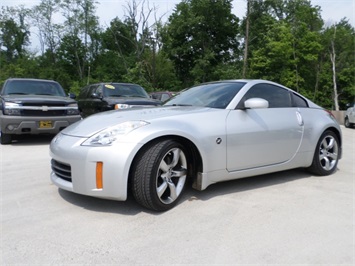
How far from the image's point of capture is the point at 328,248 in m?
2.39

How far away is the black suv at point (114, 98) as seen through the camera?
862 centimetres

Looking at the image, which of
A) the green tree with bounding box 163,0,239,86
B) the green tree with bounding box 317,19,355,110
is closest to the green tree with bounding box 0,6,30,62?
the green tree with bounding box 163,0,239,86

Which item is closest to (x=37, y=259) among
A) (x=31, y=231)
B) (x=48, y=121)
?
(x=31, y=231)

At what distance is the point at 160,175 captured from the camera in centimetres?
304

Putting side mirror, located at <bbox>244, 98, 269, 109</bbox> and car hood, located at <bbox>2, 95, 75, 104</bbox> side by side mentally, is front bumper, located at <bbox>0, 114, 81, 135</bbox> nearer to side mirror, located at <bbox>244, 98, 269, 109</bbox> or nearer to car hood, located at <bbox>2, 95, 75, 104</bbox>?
car hood, located at <bbox>2, 95, 75, 104</bbox>

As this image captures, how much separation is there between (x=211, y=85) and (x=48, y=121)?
426cm

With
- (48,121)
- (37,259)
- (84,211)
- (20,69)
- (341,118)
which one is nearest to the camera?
(37,259)

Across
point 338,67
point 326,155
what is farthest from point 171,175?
point 338,67

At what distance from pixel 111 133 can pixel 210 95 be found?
154cm

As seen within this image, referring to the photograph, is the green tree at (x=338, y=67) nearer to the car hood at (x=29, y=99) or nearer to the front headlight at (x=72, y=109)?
the front headlight at (x=72, y=109)

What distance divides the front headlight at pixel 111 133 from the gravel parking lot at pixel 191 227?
2.26 feet

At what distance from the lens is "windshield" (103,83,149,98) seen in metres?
9.44

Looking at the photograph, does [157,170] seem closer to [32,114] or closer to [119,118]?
[119,118]

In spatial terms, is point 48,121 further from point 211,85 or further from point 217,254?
point 217,254
